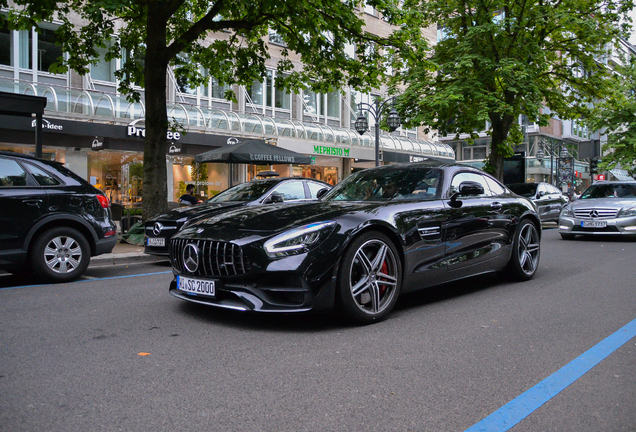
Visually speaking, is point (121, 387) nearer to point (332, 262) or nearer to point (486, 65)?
point (332, 262)

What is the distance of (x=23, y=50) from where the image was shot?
18.7 metres

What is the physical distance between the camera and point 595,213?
12.8 m

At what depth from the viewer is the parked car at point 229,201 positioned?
9102mm

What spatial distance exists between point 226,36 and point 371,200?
2088 cm

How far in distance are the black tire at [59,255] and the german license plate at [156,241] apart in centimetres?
178

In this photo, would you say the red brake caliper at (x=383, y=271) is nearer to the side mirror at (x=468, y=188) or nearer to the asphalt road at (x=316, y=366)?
the asphalt road at (x=316, y=366)

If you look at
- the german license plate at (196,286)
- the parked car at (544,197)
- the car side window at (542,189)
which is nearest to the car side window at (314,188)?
the german license plate at (196,286)

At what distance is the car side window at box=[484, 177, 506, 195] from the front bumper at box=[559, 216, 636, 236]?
6819mm

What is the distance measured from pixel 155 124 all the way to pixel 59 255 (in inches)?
197

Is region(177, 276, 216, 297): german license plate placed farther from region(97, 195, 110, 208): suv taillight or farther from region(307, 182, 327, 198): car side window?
region(307, 182, 327, 198): car side window

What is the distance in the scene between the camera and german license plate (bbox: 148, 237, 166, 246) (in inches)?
357

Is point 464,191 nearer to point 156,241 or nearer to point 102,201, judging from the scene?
point 102,201

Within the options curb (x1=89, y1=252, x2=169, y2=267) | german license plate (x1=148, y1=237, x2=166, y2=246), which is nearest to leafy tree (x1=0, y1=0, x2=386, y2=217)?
curb (x1=89, y1=252, x2=169, y2=267)

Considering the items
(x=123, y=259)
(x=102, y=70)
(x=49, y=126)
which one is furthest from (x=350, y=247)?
(x=102, y=70)
